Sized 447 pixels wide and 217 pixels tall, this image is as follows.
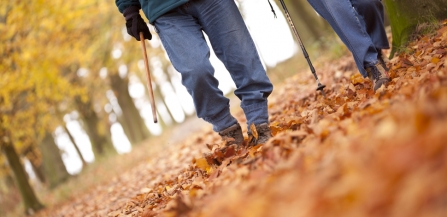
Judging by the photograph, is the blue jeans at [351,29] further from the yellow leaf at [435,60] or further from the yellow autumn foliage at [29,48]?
the yellow autumn foliage at [29,48]

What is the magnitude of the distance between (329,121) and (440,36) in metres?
1.76

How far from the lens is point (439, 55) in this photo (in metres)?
3.02

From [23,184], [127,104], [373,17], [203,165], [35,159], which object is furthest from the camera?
[35,159]

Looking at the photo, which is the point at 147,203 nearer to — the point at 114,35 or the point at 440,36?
the point at 440,36

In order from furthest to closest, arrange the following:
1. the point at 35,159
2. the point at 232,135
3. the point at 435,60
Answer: the point at 35,159 < the point at 232,135 < the point at 435,60

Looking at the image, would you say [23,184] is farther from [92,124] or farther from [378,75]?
[92,124]

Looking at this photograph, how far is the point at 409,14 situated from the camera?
379cm

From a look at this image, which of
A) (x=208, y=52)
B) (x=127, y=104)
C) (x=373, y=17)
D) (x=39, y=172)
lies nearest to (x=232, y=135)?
(x=208, y=52)

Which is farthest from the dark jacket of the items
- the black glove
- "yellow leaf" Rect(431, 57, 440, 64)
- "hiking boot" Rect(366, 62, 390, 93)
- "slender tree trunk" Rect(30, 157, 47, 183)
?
"slender tree trunk" Rect(30, 157, 47, 183)

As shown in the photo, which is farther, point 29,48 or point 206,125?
point 206,125

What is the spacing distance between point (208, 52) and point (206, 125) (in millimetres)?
7243

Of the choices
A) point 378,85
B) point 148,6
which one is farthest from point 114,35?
point 378,85

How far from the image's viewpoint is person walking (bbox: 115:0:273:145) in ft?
9.98

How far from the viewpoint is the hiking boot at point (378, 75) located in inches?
117
